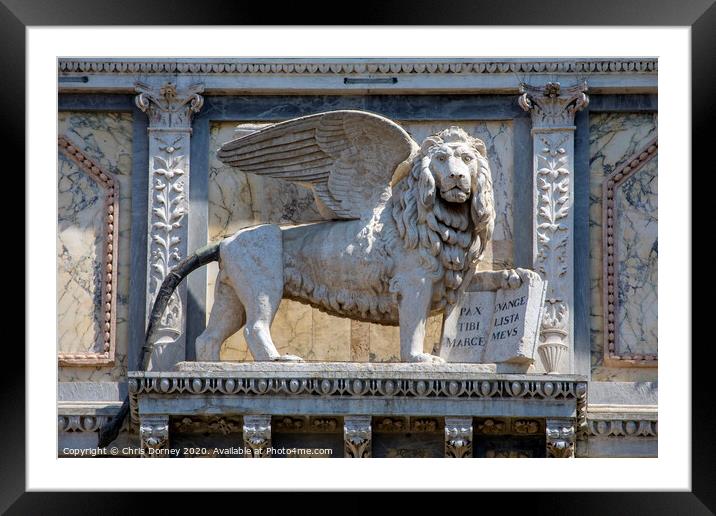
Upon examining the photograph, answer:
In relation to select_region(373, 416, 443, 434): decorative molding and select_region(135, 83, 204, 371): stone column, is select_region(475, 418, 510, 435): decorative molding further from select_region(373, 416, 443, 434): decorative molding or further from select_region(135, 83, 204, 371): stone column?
select_region(135, 83, 204, 371): stone column

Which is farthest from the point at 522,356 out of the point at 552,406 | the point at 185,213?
the point at 185,213

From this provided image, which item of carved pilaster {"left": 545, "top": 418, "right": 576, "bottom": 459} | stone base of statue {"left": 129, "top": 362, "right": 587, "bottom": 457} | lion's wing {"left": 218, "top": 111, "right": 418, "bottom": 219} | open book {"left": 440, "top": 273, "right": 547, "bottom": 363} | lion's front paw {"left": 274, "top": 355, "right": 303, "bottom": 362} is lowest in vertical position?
carved pilaster {"left": 545, "top": 418, "right": 576, "bottom": 459}

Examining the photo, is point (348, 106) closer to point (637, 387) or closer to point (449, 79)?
point (449, 79)

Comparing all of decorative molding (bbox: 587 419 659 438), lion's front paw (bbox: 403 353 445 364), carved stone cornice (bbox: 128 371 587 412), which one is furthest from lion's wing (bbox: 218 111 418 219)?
decorative molding (bbox: 587 419 659 438)

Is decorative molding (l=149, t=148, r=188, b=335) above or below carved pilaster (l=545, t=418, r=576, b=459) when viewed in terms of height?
above

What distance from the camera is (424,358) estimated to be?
1841 cm

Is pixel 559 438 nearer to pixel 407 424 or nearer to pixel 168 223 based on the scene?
pixel 407 424

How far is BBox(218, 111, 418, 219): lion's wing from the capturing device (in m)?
18.9

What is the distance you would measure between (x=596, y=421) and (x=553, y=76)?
8.59 feet

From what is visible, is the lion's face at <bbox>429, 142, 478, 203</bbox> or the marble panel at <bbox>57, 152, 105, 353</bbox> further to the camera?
the marble panel at <bbox>57, 152, 105, 353</bbox>

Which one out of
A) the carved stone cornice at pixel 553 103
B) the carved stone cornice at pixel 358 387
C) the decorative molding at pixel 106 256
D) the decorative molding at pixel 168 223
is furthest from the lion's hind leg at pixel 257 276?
the carved stone cornice at pixel 553 103

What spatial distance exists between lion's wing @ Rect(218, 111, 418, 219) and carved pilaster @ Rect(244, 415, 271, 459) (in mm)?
1632

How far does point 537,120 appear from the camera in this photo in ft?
65.0

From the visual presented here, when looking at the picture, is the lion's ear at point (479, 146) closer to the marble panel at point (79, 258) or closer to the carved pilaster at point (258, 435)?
the carved pilaster at point (258, 435)
